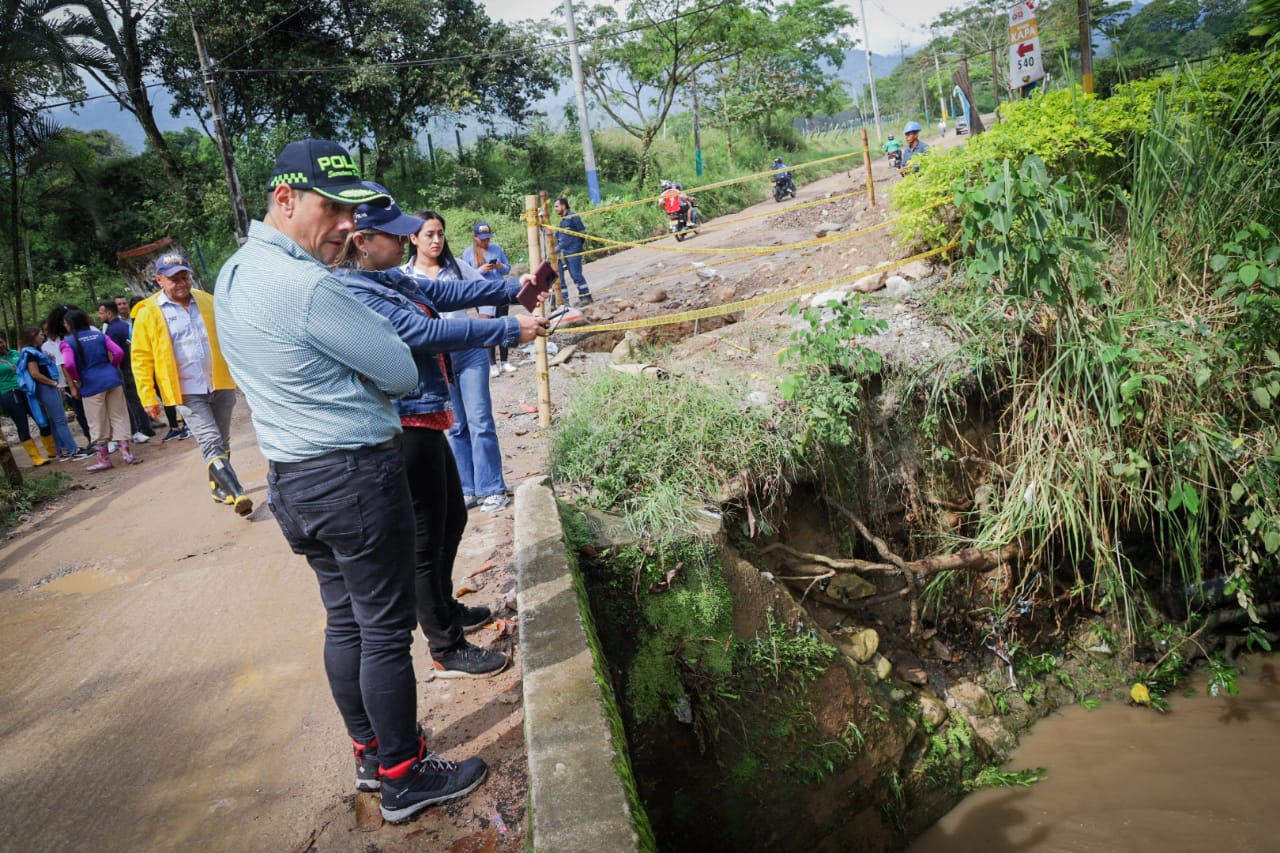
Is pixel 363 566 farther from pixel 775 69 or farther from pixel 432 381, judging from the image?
pixel 775 69

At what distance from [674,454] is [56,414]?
8.08m

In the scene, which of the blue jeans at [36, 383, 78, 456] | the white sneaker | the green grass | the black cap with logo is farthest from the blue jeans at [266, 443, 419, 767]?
the blue jeans at [36, 383, 78, 456]

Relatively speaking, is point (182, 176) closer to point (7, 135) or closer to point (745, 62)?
point (7, 135)

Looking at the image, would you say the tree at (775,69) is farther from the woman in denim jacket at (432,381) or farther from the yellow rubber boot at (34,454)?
the woman in denim jacket at (432,381)

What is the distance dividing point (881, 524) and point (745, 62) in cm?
2517

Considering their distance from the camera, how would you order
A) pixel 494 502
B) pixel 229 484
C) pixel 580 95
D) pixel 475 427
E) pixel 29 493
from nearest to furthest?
pixel 475 427 < pixel 494 502 < pixel 229 484 < pixel 29 493 < pixel 580 95

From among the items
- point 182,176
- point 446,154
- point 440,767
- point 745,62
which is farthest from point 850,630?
point 745,62

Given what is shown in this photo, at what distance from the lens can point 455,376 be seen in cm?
451

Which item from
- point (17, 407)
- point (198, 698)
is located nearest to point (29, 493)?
point (17, 407)

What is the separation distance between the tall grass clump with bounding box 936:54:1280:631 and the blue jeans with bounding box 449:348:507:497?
2.70 metres

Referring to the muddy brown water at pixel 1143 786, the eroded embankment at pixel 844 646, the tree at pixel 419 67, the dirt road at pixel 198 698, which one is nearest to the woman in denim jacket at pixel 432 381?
the dirt road at pixel 198 698

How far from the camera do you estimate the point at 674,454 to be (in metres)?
3.81

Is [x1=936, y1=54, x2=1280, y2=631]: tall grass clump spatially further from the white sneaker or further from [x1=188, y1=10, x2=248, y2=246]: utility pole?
[x1=188, y1=10, x2=248, y2=246]: utility pole

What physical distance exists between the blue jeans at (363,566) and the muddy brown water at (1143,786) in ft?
9.23
